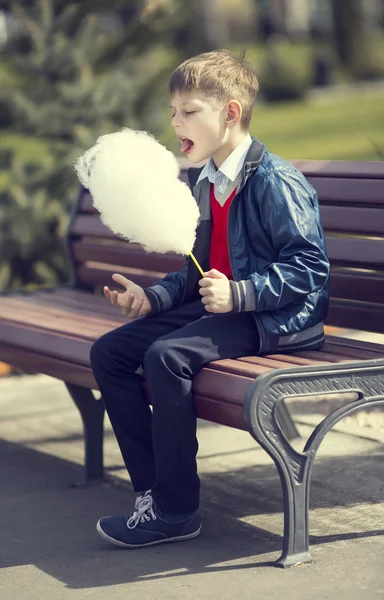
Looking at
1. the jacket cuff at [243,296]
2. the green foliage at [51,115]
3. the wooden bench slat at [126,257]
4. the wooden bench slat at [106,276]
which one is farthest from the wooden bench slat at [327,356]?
the green foliage at [51,115]

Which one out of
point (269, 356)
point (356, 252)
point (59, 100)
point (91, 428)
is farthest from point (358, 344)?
point (59, 100)

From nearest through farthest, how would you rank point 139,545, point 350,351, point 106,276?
point 139,545 < point 350,351 < point 106,276

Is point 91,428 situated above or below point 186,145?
below

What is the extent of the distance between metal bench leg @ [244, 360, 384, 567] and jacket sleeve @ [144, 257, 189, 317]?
76 cm

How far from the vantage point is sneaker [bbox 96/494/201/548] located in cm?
371

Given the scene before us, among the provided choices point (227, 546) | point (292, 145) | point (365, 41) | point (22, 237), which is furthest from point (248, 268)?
point (365, 41)

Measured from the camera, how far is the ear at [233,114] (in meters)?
3.80

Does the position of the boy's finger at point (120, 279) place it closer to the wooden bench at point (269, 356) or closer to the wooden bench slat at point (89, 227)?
the wooden bench at point (269, 356)

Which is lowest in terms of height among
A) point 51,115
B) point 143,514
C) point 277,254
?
point 143,514

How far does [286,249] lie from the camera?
11.9 feet

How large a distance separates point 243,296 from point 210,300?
4.2 inches

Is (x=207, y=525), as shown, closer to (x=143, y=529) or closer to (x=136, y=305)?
(x=143, y=529)

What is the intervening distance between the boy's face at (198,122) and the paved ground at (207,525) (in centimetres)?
131

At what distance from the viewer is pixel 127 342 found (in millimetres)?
3926
